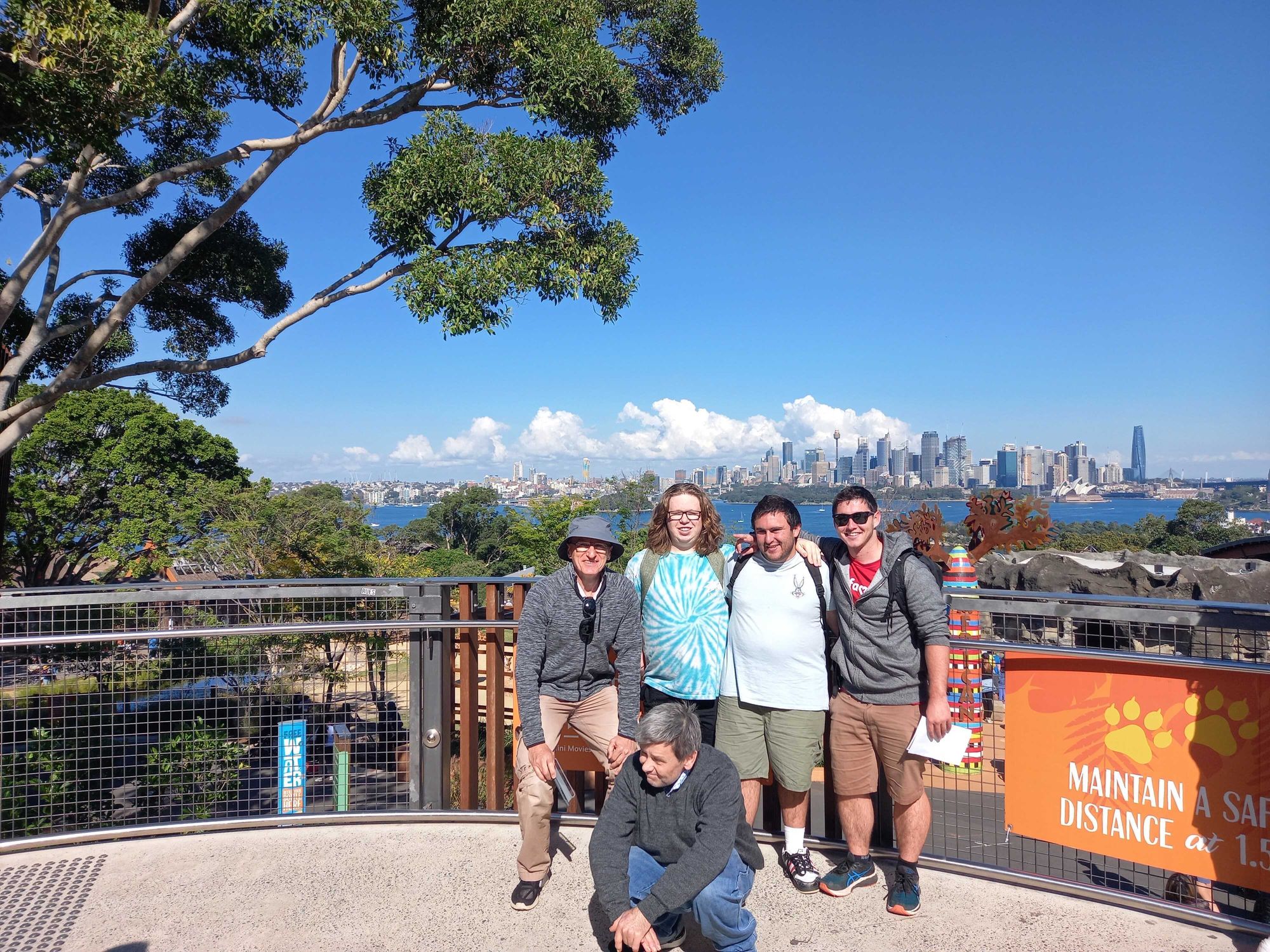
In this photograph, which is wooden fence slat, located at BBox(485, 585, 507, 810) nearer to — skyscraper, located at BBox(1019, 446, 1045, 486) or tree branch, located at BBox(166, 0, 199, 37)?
tree branch, located at BBox(166, 0, 199, 37)

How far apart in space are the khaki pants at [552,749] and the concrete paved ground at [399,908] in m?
0.17

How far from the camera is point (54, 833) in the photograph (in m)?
3.66

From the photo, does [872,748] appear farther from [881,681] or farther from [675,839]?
[675,839]

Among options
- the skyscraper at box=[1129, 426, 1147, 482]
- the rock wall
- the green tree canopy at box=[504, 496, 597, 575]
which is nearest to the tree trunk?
the rock wall

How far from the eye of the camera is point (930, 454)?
124 meters

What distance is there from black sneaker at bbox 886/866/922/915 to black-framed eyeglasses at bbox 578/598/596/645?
5.30 ft

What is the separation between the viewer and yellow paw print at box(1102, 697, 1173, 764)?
301 centimetres

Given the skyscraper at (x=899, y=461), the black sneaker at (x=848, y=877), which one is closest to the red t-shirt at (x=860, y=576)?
the black sneaker at (x=848, y=877)

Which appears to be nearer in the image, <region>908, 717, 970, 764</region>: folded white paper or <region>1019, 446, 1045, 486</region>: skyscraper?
<region>908, 717, 970, 764</region>: folded white paper

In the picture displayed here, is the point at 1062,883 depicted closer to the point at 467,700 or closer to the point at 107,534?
the point at 467,700

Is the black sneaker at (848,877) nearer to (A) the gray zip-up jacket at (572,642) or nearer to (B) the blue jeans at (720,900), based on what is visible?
(B) the blue jeans at (720,900)

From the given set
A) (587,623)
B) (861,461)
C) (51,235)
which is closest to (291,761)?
(587,623)

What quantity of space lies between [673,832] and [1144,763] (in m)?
2.00

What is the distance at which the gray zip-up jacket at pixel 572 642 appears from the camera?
127 inches
